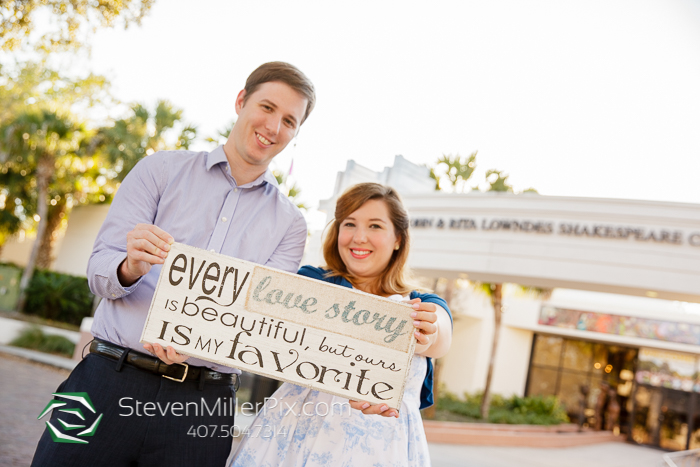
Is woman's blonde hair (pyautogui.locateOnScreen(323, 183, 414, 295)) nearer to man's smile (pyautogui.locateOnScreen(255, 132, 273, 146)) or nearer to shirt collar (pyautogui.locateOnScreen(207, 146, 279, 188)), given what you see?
shirt collar (pyautogui.locateOnScreen(207, 146, 279, 188))

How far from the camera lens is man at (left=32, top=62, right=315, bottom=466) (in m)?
1.72

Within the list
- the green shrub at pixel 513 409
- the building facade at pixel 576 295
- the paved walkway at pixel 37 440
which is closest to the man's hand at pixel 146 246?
the paved walkway at pixel 37 440

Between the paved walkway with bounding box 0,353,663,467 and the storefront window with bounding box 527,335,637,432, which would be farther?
the storefront window with bounding box 527,335,637,432

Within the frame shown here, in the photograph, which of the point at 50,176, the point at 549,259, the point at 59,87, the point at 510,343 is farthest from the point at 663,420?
the point at 59,87

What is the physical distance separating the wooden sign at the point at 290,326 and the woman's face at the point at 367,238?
0.57 meters

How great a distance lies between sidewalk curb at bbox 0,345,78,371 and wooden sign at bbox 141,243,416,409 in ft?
32.9

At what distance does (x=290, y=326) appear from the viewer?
1.72m

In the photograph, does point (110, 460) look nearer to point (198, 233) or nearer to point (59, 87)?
point (198, 233)

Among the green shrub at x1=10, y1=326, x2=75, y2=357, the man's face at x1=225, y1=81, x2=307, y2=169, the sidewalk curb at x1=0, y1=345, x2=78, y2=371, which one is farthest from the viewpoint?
the green shrub at x1=10, y1=326, x2=75, y2=357

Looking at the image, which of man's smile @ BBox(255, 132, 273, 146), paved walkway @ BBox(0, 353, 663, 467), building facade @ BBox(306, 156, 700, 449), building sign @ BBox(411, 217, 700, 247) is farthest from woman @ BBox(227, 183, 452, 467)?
building sign @ BBox(411, 217, 700, 247)

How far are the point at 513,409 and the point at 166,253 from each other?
1792 centimetres

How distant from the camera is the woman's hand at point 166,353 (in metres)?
1.65

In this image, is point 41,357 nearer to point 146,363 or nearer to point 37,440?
point 37,440

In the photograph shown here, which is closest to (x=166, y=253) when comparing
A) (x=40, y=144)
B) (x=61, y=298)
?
(x=40, y=144)
